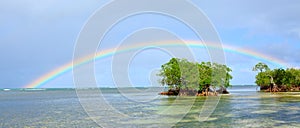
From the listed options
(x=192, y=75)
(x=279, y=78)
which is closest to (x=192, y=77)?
(x=192, y=75)

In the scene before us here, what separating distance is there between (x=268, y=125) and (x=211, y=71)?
57.1m

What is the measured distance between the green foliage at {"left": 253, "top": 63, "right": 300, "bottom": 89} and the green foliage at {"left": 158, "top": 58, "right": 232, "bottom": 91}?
2103 centimetres

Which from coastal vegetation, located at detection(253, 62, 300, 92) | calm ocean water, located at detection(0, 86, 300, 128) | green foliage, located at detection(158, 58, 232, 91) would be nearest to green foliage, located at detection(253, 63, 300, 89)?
coastal vegetation, located at detection(253, 62, 300, 92)

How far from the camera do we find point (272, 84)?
10256 centimetres

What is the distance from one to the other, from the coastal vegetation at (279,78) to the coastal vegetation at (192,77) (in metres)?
22.2

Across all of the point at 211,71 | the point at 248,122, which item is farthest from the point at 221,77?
the point at 248,122

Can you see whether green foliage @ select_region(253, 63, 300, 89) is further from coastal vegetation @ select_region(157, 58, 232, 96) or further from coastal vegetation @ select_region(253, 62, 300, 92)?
Result: coastal vegetation @ select_region(157, 58, 232, 96)

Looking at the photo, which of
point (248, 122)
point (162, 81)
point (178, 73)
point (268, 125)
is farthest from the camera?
point (162, 81)

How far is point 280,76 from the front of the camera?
326 ft

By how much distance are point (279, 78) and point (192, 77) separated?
38.0 meters

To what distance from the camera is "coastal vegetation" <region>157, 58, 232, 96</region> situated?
7662 cm

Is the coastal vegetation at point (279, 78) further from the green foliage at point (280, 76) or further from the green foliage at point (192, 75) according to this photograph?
the green foliage at point (192, 75)

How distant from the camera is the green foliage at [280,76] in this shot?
322ft

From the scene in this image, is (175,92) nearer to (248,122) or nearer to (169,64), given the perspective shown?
(169,64)
